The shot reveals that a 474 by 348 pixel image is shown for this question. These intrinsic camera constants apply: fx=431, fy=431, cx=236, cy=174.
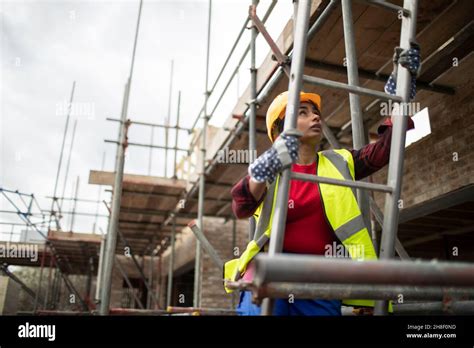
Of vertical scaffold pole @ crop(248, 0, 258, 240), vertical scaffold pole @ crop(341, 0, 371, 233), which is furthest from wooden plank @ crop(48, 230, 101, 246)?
vertical scaffold pole @ crop(341, 0, 371, 233)

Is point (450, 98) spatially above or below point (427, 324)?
above

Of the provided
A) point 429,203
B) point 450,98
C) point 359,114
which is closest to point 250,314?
point 359,114

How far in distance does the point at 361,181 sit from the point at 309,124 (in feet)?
2.82

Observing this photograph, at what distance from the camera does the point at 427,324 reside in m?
2.33

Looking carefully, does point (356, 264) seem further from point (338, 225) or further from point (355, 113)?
point (355, 113)

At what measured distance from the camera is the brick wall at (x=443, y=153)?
15.7 ft

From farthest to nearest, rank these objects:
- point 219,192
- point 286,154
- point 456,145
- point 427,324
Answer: point 219,192 → point 456,145 → point 427,324 → point 286,154

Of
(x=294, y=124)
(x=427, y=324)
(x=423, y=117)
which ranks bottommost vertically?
(x=427, y=324)

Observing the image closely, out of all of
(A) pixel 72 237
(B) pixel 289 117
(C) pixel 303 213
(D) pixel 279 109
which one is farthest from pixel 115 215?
(A) pixel 72 237

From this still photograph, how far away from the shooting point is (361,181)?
304 cm

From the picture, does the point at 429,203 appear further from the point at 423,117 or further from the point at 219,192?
the point at 219,192

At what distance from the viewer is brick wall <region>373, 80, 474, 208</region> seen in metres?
4.78

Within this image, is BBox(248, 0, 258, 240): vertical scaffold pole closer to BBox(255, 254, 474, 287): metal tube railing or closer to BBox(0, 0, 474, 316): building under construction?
BBox(0, 0, 474, 316): building under construction

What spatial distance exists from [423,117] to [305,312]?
14.0 feet
